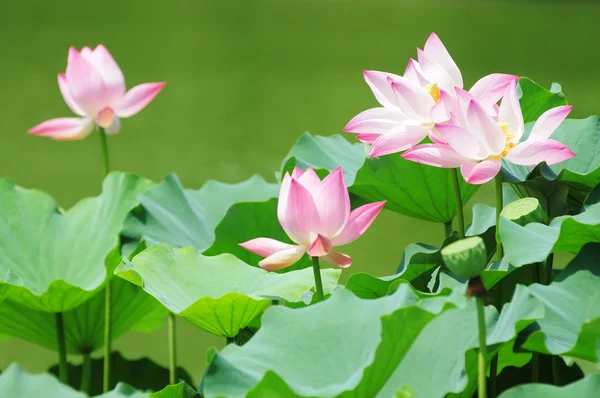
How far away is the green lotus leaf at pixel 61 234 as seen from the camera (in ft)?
3.34

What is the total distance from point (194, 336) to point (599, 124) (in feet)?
3.18

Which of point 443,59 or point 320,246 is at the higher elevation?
point 443,59

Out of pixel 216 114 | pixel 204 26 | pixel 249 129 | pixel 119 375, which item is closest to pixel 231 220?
pixel 119 375

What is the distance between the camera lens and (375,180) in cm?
95

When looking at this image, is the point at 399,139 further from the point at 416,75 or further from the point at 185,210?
the point at 185,210

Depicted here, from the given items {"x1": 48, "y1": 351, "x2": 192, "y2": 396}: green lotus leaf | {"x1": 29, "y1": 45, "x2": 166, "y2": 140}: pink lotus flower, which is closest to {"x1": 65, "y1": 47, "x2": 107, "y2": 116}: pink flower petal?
{"x1": 29, "y1": 45, "x2": 166, "y2": 140}: pink lotus flower

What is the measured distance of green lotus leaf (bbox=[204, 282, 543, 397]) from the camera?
22.7 inches

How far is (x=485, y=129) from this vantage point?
0.71 m

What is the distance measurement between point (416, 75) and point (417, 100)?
65 millimetres

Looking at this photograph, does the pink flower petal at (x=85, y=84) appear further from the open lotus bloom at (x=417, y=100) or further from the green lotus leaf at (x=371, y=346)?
the green lotus leaf at (x=371, y=346)

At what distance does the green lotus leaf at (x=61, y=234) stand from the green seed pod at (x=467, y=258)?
1.71 feet

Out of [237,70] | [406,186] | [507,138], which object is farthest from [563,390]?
[237,70]

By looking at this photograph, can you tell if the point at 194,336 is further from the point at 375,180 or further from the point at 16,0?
the point at 16,0

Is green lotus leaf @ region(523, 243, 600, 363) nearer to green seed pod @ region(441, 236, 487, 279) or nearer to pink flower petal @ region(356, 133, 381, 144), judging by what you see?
green seed pod @ region(441, 236, 487, 279)
